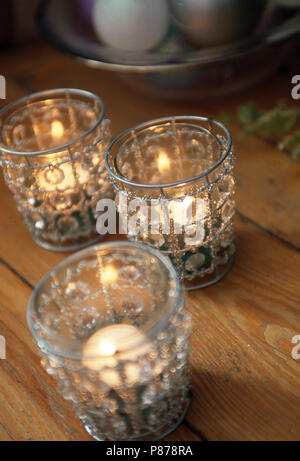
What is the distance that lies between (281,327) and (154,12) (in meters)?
0.50

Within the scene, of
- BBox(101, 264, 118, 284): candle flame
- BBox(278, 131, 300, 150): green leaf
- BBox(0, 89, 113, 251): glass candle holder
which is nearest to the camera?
BBox(101, 264, 118, 284): candle flame

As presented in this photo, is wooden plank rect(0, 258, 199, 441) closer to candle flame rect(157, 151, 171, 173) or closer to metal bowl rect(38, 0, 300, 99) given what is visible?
candle flame rect(157, 151, 171, 173)

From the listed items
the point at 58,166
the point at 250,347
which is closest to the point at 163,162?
the point at 58,166

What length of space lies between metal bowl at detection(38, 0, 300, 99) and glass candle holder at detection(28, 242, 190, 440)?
36 centimetres

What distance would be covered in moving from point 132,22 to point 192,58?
0.12m

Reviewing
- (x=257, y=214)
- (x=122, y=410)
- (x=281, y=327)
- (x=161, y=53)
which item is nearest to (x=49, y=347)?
(x=122, y=410)

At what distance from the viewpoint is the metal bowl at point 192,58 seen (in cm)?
77

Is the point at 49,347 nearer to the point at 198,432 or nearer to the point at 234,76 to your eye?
the point at 198,432

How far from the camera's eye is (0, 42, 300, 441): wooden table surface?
1.60ft

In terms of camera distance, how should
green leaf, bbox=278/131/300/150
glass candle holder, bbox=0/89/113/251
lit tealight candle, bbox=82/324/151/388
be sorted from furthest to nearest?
1. green leaf, bbox=278/131/300/150
2. glass candle holder, bbox=0/89/113/251
3. lit tealight candle, bbox=82/324/151/388

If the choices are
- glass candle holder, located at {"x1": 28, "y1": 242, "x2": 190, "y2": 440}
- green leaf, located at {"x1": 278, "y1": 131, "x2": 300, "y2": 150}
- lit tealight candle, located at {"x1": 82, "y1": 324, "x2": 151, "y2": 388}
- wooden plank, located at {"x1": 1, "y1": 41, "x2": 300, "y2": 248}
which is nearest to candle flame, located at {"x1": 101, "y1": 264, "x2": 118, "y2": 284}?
glass candle holder, located at {"x1": 28, "y1": 242, "x2": 190, "y2": 440}

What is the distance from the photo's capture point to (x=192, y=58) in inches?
30.2

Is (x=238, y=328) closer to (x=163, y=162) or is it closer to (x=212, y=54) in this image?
(x=163, y=162)

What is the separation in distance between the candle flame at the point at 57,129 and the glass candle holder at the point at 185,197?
0.15 metres
